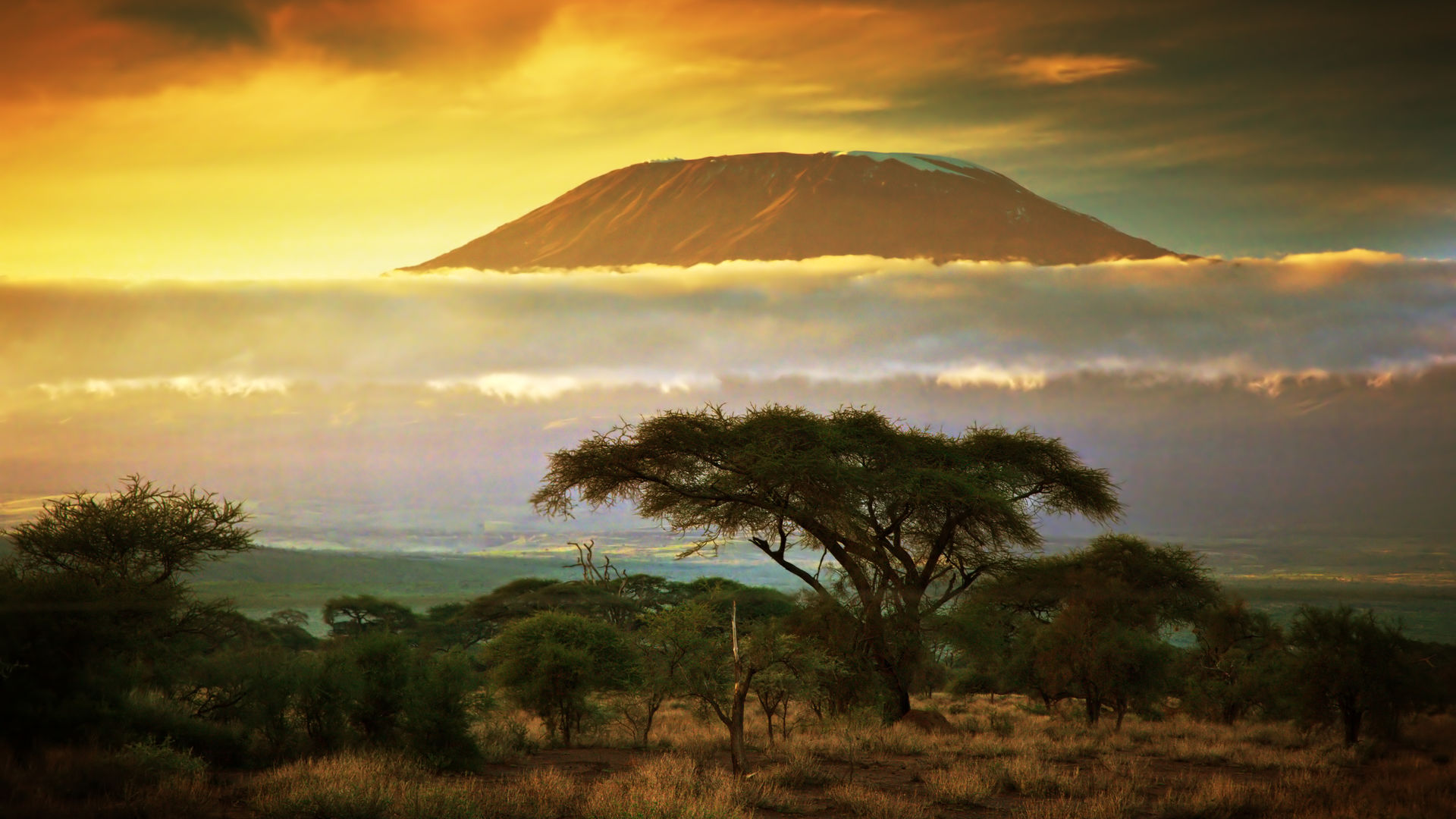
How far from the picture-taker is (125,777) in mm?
15102

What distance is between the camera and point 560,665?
26641 millimetres

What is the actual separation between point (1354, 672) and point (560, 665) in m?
19.5

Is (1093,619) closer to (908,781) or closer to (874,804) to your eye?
(908,781)

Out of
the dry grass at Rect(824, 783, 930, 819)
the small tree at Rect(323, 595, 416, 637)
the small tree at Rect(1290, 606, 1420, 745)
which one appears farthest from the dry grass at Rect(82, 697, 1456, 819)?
the small tree at Rect(323, 595, 416, 637)

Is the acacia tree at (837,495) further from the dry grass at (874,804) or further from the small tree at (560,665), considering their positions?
the dry grass at (874,804)

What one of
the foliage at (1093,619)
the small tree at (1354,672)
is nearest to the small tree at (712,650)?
the foliage at (1093,619)

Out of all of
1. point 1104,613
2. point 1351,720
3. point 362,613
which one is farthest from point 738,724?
point 362,613

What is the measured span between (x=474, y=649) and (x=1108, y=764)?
44260mm

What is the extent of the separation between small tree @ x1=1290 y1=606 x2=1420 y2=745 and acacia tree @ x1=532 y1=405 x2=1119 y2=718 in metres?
7.59

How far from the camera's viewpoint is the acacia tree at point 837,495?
27.1 meters

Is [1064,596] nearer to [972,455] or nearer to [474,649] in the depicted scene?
[972,455]

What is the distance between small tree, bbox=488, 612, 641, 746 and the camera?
87.4 feet

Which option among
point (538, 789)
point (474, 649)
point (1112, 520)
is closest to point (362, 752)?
point (538, 789)

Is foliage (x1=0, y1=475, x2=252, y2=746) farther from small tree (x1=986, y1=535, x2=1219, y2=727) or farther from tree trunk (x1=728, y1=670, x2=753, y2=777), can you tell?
small tree (x1=986, y1=535, x2=1219, y2=727)
